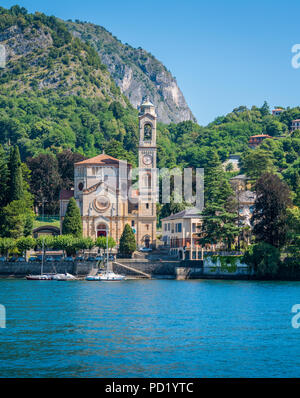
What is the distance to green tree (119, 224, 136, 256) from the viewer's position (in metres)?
81.1

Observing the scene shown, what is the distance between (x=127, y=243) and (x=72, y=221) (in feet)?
28.3

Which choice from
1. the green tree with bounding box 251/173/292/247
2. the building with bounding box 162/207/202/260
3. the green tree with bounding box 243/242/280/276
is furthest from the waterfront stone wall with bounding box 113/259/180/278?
the green tree with bounding box 251/173/292/247

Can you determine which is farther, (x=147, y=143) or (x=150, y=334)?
(x=147, y=143)

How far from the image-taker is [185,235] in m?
83.5

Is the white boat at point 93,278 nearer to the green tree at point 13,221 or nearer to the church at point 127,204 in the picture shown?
the green tree at point 13,221

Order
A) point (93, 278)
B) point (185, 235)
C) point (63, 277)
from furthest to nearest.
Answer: point (185, 235), point (63, 277), point (93, 278)

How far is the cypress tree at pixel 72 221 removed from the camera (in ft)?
280

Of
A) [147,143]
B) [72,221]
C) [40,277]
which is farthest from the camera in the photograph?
[147,143]

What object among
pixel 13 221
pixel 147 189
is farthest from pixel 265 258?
pixel 13 221

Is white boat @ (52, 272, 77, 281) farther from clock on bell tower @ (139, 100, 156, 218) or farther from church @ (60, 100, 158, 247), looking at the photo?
clock on bell tower @ (139, 100, 156, 218)

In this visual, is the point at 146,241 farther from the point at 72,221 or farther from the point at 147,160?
the point at 147,160

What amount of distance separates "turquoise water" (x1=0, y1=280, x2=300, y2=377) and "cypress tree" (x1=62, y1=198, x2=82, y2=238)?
2781 cm

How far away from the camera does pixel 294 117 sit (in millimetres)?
188500
